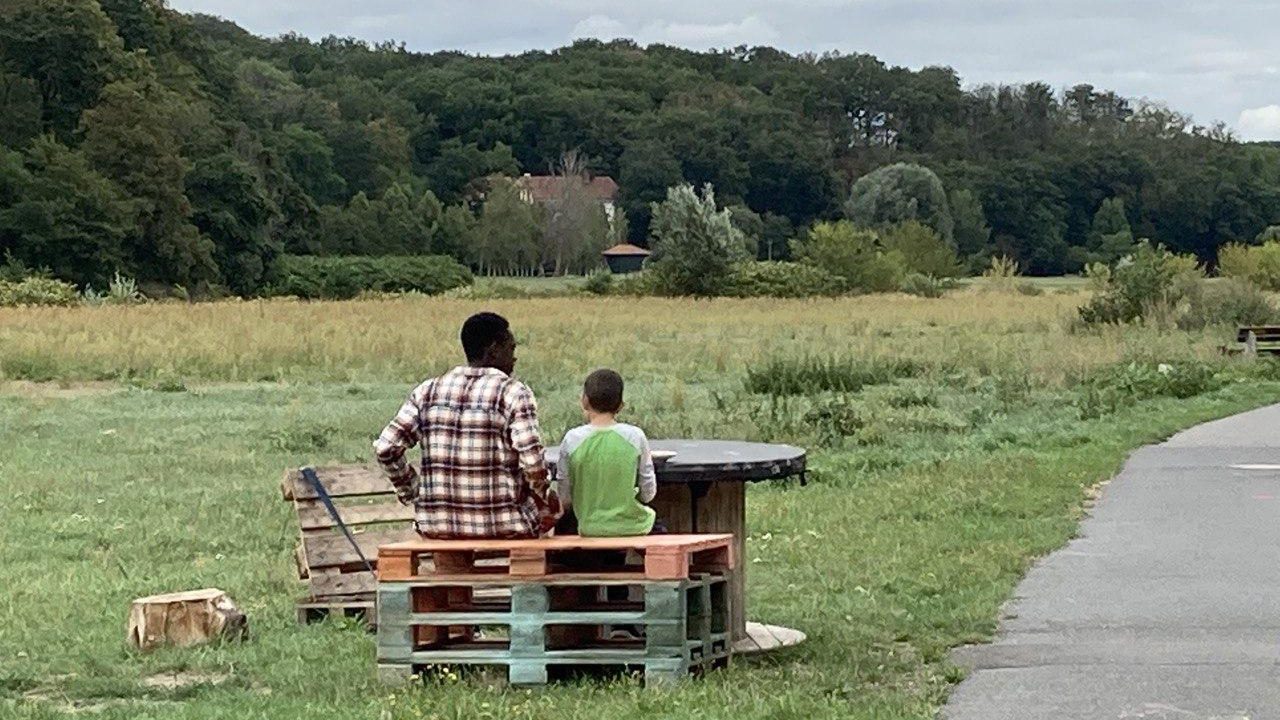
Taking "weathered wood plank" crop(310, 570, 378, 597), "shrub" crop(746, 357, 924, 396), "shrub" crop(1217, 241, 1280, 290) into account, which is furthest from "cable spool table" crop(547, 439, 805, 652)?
"shrub" crop(1217, 241, 1280, 290)

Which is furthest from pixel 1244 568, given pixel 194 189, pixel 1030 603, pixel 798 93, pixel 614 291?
pixel 798 93

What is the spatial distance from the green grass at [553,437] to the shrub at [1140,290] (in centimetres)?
1710

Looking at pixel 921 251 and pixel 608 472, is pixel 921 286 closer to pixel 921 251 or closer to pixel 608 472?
pixel 921 251

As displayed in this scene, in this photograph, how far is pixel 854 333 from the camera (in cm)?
4853

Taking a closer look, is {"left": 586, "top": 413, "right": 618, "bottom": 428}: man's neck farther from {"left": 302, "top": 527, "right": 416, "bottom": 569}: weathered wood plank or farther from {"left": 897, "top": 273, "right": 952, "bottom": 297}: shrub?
{"left": 897, "top": 273, "right": 952, "bottom": 297}: shrub

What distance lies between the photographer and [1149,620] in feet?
33.2

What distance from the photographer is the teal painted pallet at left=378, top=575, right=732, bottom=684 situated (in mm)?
8297

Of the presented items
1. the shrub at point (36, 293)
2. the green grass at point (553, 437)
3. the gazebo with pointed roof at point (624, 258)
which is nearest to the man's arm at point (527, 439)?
the green grass at point (553, 437)

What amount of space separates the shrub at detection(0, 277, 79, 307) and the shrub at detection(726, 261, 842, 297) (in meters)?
25.6

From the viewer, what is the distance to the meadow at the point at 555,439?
859 cm

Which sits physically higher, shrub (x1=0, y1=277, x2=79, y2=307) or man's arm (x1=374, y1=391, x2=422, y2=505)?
man's arm (x1=374, y1=391, x2=422, y2=505)

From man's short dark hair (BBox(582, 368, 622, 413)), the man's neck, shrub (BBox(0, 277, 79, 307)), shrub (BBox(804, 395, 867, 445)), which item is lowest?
shrub (BBox(0, 277, 79, 307))

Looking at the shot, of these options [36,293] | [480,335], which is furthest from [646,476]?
[36,293]

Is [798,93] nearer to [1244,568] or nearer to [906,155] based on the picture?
[906,155]
